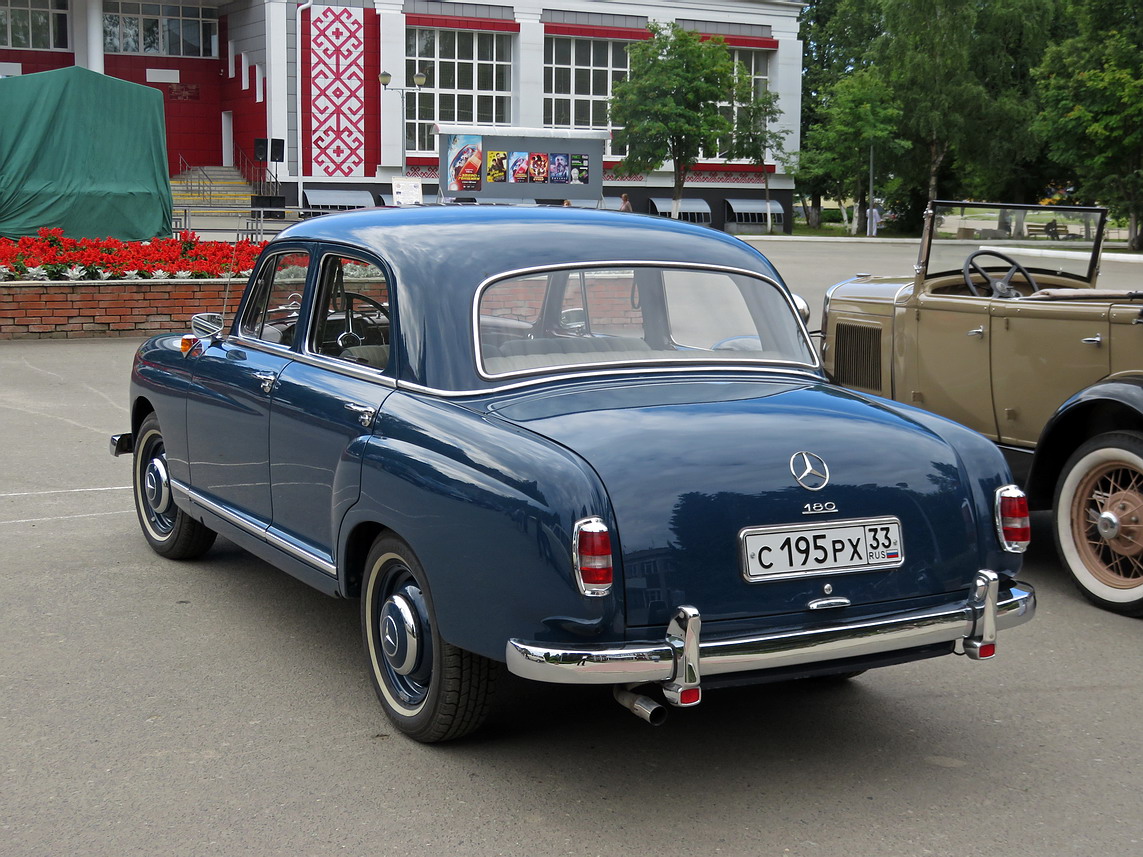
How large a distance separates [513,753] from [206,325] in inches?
113

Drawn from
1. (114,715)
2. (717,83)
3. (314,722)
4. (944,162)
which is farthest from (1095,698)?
(944,162)

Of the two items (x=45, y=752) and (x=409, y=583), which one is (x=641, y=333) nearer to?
(x=409, y=583)

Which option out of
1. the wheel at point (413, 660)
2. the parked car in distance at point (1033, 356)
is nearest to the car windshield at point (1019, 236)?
the parked car in distance at point (1033, 356)

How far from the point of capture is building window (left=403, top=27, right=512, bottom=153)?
181ft

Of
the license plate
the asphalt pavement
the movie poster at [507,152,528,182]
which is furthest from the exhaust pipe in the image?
the movie poster at [507,152,528,182]

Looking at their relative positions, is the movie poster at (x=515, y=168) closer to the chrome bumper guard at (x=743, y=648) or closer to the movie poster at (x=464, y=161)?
the movie poster at (x=464, y=161)

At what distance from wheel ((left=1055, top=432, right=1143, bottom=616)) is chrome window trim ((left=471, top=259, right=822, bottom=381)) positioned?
70.7 inches

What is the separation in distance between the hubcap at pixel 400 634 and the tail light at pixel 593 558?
845mm

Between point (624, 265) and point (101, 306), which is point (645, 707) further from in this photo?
point (101, 306)

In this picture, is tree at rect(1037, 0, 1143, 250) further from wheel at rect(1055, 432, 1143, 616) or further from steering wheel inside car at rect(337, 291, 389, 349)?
steering wheel inside car at rect(337, 291, 389, 349)

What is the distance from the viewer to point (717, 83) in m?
56.8

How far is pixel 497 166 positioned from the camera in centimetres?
3631

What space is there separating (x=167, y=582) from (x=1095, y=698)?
4.11 meters

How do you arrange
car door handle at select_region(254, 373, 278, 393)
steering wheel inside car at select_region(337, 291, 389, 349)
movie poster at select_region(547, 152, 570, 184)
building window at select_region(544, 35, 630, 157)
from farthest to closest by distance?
building window at select_region(544, 35, 630, 157)
movie poster at select_region(547, 152, 570, 184)
car door handle at select_region(254, 373, 278, 393)
steering wheel inside car at select_region(337, 291, 389, 349)
